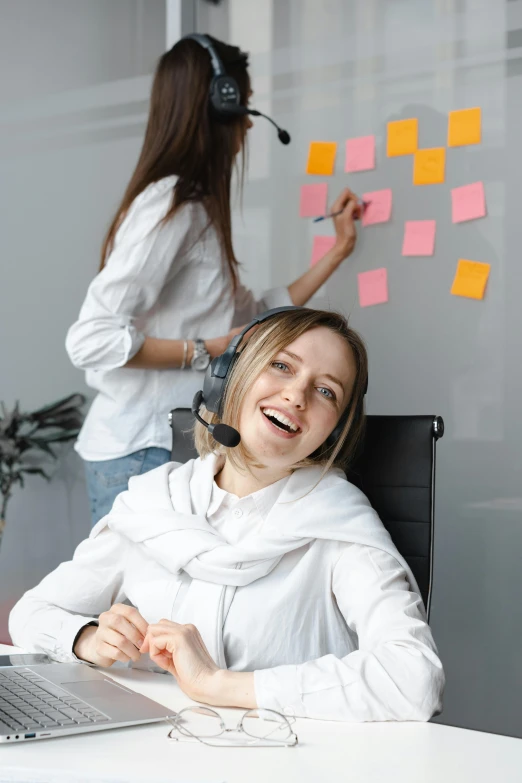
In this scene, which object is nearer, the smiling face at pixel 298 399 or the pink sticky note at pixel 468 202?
the smiling face at pixel 298 399

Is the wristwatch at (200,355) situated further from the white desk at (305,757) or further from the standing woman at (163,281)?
the white desk at (305,757)

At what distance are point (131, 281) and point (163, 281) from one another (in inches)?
2.7

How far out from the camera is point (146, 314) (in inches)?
78.2

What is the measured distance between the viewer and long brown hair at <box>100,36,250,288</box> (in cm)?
197

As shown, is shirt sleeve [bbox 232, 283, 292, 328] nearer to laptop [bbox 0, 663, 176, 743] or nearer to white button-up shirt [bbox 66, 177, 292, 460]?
white button-up shirt [bbox 66, 177, 292, 460]

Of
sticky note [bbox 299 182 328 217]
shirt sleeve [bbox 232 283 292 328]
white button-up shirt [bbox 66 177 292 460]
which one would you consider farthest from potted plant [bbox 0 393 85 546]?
sticky note [bbox 299 182 328 217]

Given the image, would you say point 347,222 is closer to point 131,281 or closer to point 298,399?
point 131,281

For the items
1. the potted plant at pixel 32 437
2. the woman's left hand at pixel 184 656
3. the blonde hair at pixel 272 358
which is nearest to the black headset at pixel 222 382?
the blonde hair at pixel 272 358

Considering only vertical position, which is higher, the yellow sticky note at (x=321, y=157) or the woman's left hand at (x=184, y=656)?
the yellow sticky note at (x=321, y=157)

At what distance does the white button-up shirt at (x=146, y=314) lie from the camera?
6.23 feet

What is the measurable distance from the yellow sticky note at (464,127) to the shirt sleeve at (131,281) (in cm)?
76

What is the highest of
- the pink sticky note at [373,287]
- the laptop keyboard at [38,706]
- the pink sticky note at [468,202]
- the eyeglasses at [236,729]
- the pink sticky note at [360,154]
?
the pink sticky note at [360,154]

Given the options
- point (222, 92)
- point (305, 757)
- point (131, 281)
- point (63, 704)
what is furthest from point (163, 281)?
point (305, 757)

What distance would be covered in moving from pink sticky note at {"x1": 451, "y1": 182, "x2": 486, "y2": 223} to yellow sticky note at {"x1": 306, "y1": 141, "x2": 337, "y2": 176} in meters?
0.39
